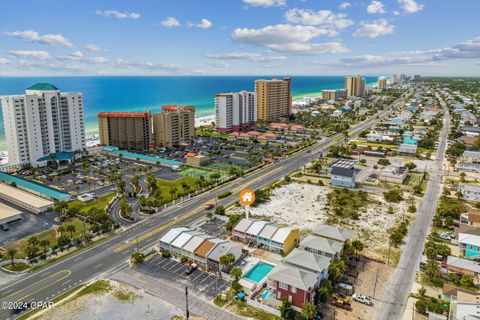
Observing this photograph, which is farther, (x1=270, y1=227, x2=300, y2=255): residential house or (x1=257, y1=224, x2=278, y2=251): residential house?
(x1=257, y1=224, x2=278, y2=251): residential house

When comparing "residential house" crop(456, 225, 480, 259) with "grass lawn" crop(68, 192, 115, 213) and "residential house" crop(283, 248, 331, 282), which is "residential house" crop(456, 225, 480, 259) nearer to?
"residential house" crop(283, 248, 331, 282)

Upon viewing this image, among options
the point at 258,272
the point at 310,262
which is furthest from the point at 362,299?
the point at 258,272

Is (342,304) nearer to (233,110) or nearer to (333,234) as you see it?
(333,234)

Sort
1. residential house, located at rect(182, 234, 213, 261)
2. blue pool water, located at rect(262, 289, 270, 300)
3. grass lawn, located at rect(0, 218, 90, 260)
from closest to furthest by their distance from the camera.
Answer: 1. blue pool water, located at rect(262, 289, 270, 300)
2. residential house, located at rect(182, 234, 213, 261)
3. grass lawn, located at rect(0, 218, 90, 260)

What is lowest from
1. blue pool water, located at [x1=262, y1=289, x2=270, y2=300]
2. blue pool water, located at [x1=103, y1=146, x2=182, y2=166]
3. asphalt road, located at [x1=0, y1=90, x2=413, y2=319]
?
blue pool water, located at [x1=262, y1=289, x2=270, y2=300]

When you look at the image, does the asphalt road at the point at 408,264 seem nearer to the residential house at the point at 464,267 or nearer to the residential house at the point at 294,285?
the residential house at the point at 464,267

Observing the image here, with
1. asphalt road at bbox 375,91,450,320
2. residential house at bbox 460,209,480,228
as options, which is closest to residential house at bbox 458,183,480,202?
asphalt road at bbox 375,91,450,320

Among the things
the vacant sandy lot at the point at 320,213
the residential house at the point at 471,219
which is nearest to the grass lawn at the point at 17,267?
the vacant sandy lot at the point at 320,213
